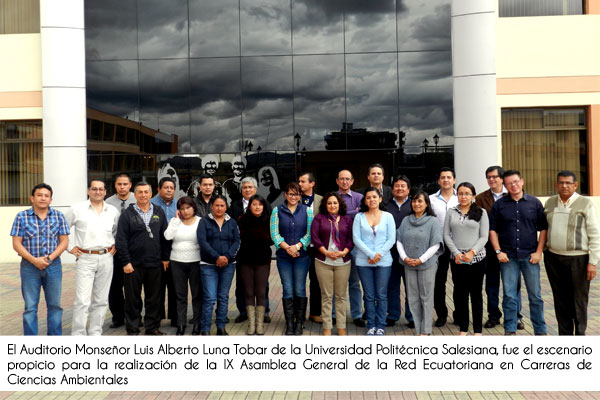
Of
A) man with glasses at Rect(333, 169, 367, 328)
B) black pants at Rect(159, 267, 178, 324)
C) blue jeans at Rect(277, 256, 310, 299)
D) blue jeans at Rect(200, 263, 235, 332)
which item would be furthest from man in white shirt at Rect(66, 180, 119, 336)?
man with glasses at Rect(333, 169, 367, 328)

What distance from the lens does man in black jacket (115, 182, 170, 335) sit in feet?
21.1

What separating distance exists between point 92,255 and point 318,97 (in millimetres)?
7976

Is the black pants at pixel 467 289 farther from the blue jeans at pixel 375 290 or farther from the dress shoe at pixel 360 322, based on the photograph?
the dress shoe at pixel 360 322

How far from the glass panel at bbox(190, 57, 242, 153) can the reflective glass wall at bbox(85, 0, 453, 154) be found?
2 centimetres

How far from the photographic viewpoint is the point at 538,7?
41.9 feet

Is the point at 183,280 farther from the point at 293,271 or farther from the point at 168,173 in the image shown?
the point at 168,173

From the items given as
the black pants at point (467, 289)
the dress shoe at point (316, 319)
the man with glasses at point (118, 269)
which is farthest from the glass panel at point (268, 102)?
the black pants at point (467, 289)

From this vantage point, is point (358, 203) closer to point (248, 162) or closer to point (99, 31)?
point (248, 162)

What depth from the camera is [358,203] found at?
690cm

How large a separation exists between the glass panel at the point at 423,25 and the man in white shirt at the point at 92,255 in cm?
890

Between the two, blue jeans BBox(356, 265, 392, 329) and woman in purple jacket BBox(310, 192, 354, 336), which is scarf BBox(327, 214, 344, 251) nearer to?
woman in purple jacket BBox(310, 192, 354, 336)

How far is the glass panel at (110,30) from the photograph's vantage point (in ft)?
43.0

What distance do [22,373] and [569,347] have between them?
12.2ft

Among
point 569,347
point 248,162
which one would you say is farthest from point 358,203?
point 248,162
